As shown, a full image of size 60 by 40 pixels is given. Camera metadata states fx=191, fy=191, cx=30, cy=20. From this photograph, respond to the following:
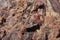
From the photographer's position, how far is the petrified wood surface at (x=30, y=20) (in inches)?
68.7

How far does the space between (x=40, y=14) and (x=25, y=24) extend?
0.18 meters

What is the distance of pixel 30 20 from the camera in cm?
194

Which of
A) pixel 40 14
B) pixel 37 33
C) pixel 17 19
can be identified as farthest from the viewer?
pixel 17 19

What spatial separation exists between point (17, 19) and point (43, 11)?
0.31m

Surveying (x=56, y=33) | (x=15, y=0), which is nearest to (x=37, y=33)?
(x=56, y=33)

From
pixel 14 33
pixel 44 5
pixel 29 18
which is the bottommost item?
pixel 14 33

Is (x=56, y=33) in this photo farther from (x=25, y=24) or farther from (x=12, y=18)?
(x=12, y=18)

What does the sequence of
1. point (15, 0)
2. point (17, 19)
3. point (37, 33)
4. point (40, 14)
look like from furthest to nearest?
point (15, 0), point (17, 19), point (40, 14), point (37, 33)

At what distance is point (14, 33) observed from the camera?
192 cm

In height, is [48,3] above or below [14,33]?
above

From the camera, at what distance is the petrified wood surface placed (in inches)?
68.7

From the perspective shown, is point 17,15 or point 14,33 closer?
point 14,33

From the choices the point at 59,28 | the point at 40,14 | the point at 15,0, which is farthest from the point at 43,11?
the point at 15,0

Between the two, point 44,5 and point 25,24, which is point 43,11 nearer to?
point 44,5
